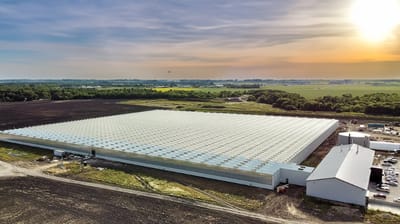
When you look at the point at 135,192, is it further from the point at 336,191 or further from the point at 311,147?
the point at 311,147

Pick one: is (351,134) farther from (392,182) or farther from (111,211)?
(111,211)

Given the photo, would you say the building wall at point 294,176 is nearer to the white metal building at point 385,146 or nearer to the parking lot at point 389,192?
the parking lot at point 389,192

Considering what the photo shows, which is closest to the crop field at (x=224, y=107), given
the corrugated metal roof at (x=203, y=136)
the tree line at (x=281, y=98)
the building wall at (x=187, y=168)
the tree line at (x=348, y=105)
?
the tree line at (x=348, y=105)

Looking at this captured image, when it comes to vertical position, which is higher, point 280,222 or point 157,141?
point 157,141

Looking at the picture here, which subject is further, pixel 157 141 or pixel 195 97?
pixel 195 97

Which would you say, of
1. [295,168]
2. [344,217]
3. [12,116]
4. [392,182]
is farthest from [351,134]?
[12,116]

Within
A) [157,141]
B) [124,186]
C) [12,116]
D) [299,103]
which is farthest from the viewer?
[299,103]

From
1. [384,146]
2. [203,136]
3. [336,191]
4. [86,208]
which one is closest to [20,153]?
[86,208]
